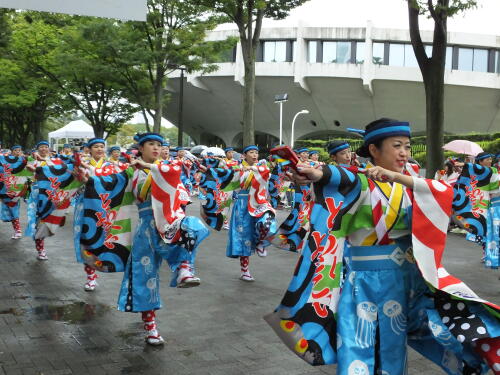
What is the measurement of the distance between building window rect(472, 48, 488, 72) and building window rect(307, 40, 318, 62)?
9.84 m

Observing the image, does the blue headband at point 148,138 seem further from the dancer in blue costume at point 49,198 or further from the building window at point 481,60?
the building window at point 481,60

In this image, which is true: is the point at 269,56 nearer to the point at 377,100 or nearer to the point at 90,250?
the point at 377,100

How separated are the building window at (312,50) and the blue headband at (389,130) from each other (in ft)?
119

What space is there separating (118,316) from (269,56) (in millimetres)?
35659

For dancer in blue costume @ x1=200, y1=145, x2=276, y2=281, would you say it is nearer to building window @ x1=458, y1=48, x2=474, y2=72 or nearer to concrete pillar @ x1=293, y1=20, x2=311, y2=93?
concrete pillar @ x1=293, y1=20, x2=311, y2=93

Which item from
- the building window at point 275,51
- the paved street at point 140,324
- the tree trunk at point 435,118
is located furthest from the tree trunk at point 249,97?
the building window at point 275,51

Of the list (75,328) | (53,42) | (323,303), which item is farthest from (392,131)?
(53,42)

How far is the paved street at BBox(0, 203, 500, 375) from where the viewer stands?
4699mm

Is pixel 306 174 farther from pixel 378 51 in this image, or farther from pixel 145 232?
pixel 378 51

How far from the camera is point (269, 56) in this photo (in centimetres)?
4022

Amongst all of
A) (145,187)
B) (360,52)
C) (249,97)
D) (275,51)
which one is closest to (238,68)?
(275,51)

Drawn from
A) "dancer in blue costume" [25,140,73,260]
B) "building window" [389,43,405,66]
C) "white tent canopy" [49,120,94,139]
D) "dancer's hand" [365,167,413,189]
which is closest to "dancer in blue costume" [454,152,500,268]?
"dancer's hand" [365,167,413,189]

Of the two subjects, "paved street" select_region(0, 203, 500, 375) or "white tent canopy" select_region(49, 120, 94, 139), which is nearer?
"paved street" select_region(0, 203, 500, 375)

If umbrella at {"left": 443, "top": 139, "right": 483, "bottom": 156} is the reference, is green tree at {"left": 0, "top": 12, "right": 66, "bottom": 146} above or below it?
above
